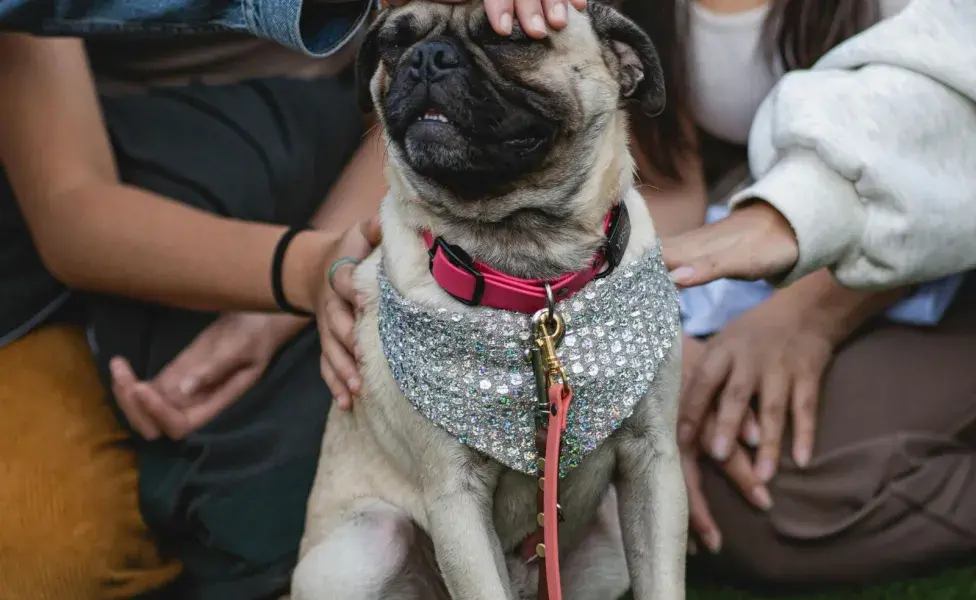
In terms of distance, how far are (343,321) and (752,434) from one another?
2.55ft

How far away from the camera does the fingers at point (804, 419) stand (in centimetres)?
189

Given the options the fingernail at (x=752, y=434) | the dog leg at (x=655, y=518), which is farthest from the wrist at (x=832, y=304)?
the dog leg at (x=655, y=518)

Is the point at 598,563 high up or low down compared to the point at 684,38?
down

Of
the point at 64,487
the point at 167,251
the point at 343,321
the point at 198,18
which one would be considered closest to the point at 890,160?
the point at 343,321

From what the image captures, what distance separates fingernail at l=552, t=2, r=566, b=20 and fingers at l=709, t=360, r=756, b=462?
2.51ft

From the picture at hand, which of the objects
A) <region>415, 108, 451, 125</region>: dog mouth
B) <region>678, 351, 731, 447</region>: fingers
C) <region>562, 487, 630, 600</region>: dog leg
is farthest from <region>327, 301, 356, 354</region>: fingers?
<region>678, 351, 731, 447</region>: fingers

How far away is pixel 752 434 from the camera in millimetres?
1911

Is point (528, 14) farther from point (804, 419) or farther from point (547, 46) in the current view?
point (804, 419)

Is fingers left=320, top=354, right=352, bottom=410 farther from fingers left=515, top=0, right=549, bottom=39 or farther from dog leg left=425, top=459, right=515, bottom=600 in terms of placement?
fingers left=515, top=0, right=549, bottom=39

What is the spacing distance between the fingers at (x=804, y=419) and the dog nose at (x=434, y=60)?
90 cm

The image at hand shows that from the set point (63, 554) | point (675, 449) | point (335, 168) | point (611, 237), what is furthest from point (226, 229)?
point (675, 449)

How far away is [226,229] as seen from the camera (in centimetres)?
194

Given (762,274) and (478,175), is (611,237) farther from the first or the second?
(762,274)

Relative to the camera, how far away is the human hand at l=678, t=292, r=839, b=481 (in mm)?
1895
